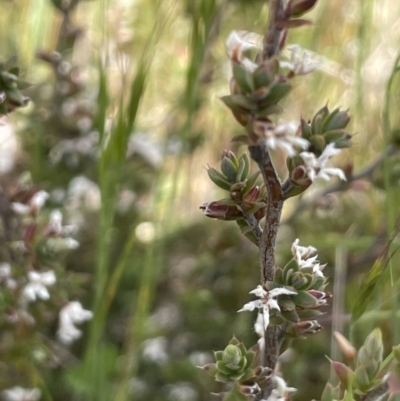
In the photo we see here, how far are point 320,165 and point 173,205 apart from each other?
630 mm

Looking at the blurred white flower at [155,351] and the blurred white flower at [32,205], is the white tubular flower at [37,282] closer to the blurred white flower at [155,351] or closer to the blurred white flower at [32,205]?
the blurred white flower at [32,205]

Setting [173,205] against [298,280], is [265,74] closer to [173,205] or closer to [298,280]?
[298,280]

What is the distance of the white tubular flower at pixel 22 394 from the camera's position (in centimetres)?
69

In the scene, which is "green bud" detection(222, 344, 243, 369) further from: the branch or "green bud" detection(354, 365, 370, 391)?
the branch

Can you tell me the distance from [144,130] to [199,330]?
0.34m

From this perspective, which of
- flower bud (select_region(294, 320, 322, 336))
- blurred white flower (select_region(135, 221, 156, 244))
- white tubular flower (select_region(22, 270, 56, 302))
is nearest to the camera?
flower bud (select_region(294, 320, 322, 336))

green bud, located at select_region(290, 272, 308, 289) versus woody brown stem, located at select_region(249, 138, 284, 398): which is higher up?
woody brown stem, located at select_region(249, 138, 284, 398)

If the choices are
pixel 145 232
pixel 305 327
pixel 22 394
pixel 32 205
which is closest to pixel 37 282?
pixel 32 205

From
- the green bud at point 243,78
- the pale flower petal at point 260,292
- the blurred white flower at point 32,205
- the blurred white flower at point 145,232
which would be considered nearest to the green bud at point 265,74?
the green bud at point 243,78

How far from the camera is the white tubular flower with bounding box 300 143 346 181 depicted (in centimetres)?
30

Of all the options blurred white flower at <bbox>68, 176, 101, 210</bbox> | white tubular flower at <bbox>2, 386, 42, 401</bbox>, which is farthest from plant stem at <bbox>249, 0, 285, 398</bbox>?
blurred white flower at <bbox>68, 176, 101, 210</bbox>

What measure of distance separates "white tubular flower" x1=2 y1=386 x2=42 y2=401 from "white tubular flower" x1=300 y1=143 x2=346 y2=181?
525 mm

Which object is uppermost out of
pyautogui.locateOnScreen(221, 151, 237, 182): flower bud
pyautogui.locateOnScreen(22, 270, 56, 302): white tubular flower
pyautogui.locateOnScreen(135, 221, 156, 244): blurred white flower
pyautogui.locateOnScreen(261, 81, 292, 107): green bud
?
pyautogui.locateOnScreen(261, 81, 292, 107): green bud

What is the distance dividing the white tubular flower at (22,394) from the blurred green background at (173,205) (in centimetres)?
1
